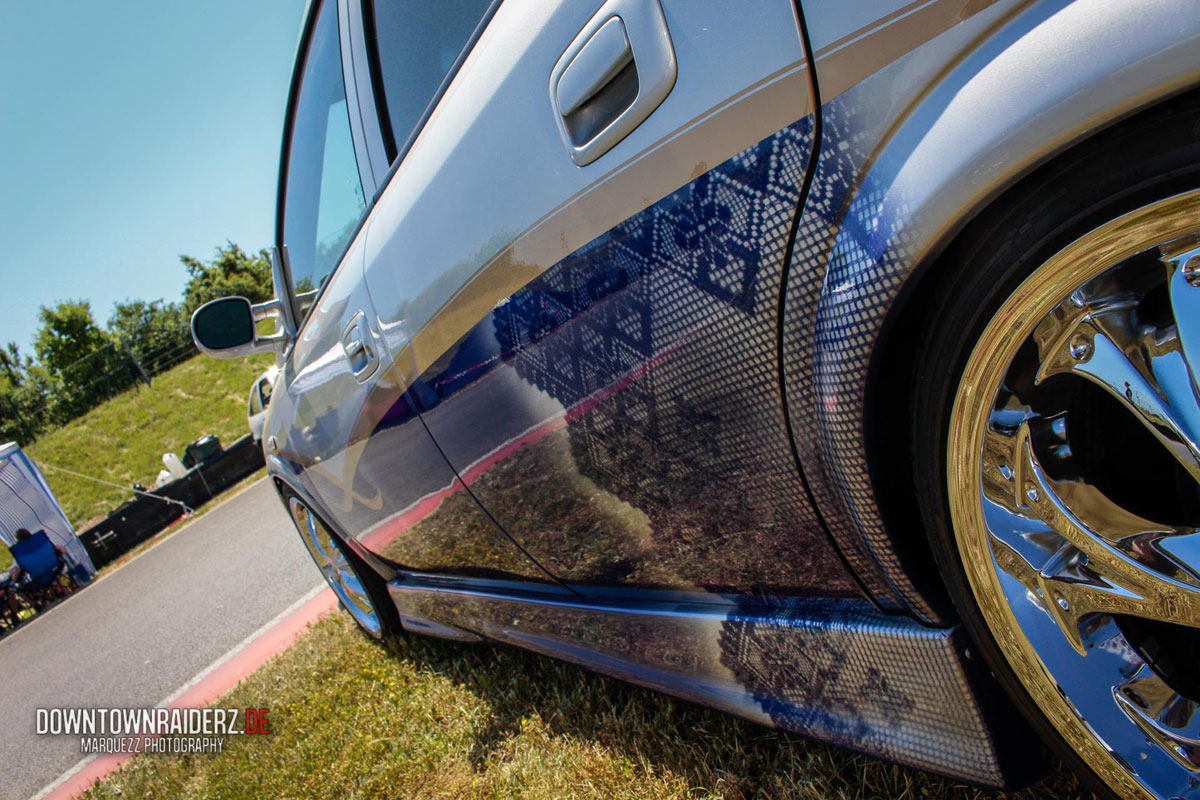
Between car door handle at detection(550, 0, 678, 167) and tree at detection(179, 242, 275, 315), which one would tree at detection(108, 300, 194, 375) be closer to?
tree at detection(179, 242, 275, 315)

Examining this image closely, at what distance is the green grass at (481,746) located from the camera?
1.50 metres

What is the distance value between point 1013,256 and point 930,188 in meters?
0.11

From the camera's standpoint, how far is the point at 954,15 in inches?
27.0

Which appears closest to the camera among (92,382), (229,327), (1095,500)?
(1095,500)

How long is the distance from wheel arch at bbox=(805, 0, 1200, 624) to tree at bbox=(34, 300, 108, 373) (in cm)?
4441

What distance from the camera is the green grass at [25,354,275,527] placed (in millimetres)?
17219

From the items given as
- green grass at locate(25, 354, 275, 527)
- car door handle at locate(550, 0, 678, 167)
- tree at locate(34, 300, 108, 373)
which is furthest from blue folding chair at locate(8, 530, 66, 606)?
tree at locate(34, 300, 108, 373)

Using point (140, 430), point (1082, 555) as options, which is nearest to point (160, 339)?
point (140, 430)

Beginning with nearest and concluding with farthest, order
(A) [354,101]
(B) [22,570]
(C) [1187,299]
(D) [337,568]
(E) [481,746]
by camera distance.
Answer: (C) [1187,299] < (A) [354,101] < (E) [481,746] < (D) [337,568] < (B) [22,570]

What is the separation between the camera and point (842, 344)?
34.3 inches

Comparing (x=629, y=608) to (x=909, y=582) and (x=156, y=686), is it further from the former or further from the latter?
(x=156, y=686)

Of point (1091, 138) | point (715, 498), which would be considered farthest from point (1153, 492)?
point (715, 498)

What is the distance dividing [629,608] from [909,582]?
2.11ft

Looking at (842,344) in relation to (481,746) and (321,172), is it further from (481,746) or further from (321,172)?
(321,172)
